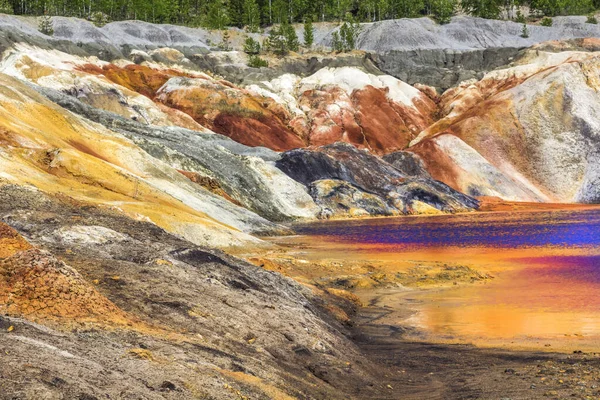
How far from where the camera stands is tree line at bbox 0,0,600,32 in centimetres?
17000

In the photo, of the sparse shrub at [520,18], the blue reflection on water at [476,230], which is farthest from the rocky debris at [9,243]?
the sparse shrub at [520,18]

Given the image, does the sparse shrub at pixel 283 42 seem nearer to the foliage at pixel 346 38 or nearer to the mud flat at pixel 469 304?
the foliage at pixel 346 38

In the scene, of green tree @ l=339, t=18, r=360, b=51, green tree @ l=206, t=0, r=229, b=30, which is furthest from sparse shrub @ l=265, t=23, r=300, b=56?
green tree @ l=206, t=0, r=229, b=30

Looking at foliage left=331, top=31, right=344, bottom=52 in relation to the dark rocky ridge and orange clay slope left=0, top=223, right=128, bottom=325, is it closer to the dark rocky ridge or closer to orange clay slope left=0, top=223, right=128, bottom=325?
the dark rocky ridge

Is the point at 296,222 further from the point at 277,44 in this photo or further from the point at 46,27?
the point at 46,27

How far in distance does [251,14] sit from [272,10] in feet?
28.2

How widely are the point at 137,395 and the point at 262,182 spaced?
2687 inches

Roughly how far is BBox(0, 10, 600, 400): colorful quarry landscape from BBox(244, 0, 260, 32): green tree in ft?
99.1

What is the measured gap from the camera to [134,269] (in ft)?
58.5

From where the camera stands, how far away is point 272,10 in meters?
184

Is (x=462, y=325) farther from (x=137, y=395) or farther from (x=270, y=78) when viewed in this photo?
(x=270, y=78)

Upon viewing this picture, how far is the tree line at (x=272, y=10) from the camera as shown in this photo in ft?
558

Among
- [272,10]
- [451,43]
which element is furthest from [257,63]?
[272,10]

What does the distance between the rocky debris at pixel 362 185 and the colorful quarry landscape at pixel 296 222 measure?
327mm
